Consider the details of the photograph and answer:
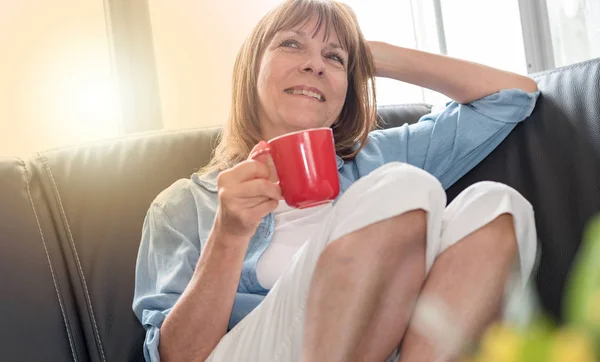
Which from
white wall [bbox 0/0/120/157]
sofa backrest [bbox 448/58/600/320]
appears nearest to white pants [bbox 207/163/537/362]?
sofa backrest [bbox 448/58/600/320]

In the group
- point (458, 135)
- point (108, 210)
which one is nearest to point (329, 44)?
point (458, 135)

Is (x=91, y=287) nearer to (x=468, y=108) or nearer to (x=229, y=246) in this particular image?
(x=229, y=246)

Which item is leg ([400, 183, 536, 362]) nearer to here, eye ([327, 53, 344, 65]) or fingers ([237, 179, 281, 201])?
fingers ([237, 179, 281, 201])

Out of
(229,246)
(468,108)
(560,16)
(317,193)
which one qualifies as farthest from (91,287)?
(560,16)

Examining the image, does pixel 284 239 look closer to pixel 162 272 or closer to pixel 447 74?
pixel 162 272

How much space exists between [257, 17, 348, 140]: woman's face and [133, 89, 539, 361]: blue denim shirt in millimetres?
122

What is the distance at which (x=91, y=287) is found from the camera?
1.38 m

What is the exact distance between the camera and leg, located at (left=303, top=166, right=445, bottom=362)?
2.85 feet

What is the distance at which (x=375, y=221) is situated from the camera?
905 mm

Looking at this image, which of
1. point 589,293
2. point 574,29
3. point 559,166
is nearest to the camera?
point 589,293

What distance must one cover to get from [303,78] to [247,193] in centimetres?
56

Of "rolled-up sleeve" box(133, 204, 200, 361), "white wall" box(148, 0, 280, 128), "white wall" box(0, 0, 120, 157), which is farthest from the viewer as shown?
"white wall" box(148, 0, 280, 128)

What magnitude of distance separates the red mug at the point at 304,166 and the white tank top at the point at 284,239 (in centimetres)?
36

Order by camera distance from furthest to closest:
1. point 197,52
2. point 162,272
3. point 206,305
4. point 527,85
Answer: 1. point 197,52
2. point 527,85
3. point 162,272
4. point 206,305
